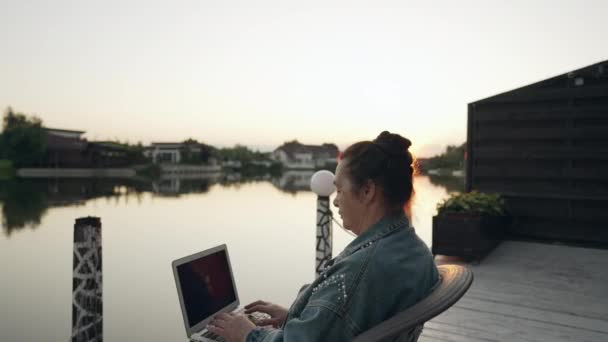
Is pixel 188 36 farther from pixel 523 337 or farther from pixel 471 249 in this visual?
pixel 523 337

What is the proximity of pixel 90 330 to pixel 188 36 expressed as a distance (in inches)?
955

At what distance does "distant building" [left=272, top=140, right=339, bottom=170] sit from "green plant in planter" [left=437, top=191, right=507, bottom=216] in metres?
85.2

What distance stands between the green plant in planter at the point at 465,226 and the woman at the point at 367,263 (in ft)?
14.3

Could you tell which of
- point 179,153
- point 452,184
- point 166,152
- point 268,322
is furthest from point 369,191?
point 166,152

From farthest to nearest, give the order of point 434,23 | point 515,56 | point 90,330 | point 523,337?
1. point 434,23
2. point 515,56
3. point 523,337
4. point 90,330

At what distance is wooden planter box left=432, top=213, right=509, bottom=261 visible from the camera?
17.5 feet

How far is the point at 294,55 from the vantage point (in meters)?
25.2

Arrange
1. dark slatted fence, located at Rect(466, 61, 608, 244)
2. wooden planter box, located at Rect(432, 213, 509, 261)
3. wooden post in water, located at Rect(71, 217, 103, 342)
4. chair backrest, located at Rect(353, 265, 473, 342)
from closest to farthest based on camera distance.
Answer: chair backrest, located at Rect(353, 265, 473, 342), wooden post in water, located at Rect(71, 217, 103, 342), wooden planter box, located at Rect(432, 213, 509, 261), dark slatted fence, located at Rect(466, 61, 608, 244)

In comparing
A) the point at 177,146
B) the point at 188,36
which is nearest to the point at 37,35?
the point at 188,36

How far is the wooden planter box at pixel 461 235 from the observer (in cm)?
533

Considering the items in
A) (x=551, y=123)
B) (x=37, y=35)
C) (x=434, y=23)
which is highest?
(x=37, y=35)

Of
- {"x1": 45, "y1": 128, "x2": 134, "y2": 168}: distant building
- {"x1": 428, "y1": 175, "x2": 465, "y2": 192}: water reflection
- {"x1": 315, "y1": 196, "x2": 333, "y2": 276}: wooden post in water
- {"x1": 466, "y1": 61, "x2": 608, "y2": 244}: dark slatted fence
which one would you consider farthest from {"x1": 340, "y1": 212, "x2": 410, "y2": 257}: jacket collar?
{"x1": 45, "y1": 128, "x2": 134, "y2": 168}: distant building

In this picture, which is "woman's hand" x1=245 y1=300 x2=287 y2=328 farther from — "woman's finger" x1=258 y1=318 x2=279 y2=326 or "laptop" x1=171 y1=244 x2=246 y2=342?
"laptop" x1=171 y1=244 x2=246 y2=342

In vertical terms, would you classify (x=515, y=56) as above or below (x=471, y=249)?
above
